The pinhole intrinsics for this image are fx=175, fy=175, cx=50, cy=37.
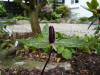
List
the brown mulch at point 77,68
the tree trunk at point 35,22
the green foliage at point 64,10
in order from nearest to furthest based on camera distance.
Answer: the brown mulch at point 77,68 < the tree trunk at point 35,22 < the green foliage at point 64,10

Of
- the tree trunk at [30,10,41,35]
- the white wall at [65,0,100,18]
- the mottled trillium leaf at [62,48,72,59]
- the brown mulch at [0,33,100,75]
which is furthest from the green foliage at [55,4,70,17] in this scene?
the mottled trillium leaf at [62,48,72,59]

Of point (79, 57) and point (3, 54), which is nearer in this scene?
point (3, 54)

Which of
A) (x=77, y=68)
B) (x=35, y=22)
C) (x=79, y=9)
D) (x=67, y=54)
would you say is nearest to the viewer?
(x=67, y=54)

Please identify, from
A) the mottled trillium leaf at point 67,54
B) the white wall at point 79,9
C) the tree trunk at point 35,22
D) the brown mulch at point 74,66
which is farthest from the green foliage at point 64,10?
the mottled trillium leaf at point 67,54

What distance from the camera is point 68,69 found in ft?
4.86

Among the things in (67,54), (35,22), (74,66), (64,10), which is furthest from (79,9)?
(67,54)

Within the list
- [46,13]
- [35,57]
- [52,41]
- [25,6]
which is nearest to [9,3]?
[46,13]

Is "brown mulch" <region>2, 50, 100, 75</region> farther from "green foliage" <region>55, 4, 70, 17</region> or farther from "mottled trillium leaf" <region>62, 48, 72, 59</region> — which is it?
"green foliage" <region>55, 4, 70, 17</region>

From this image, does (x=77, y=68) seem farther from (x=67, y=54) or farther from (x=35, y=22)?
(x=35, y=22)

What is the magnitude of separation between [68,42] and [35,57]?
1.33m

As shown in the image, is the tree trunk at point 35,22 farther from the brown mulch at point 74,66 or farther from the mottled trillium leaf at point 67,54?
the mottled trillium leaf at point 67,54

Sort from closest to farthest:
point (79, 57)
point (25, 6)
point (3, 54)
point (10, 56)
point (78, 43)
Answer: point (78, 43) → point (3, 54) → point (10, 56) → point (79, 57) → point (25, 6)

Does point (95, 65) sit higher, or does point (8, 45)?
point (8, 45)

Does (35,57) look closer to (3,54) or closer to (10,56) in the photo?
(10,56)
